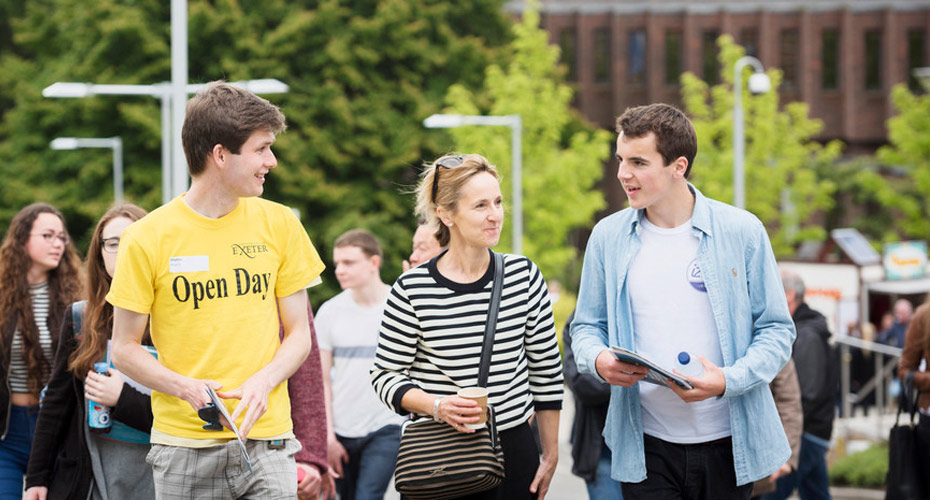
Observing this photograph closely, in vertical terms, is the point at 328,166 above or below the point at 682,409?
above

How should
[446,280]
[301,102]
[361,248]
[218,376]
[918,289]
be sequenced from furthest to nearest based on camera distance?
[301,102] → [918,289] → [361,248] → [446,280] → [218,376]

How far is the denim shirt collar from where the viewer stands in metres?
4.46

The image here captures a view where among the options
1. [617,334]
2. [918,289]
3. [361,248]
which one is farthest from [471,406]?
[918,289]

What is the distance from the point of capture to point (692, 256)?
4477 millimetres

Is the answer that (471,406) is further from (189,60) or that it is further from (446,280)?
(189,60)

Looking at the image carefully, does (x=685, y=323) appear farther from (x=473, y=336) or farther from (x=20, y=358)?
(x=20, y=358)

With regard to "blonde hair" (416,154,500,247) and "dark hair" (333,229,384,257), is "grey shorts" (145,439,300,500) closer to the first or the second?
"blonde hair" (416,154,500,247)

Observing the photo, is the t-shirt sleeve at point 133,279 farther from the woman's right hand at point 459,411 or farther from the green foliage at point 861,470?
the green foliage at point 861,470

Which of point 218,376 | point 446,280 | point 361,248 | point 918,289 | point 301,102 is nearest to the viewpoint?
point 218,376

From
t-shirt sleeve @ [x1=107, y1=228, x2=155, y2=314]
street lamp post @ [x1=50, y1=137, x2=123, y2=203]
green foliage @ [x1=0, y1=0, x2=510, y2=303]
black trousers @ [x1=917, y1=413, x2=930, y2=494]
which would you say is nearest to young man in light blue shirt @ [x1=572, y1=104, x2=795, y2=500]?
t-shirt sleeve @ [x1=107, y1=228, x2=155, y2=314]

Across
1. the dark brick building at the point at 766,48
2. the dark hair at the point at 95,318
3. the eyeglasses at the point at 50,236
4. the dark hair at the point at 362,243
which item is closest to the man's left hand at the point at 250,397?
the dark hair at the point at 95,318

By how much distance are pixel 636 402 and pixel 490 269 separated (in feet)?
2.61

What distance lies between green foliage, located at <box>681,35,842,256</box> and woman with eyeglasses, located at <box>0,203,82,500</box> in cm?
3160

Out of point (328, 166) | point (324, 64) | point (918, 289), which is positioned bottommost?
point (918, 289)
